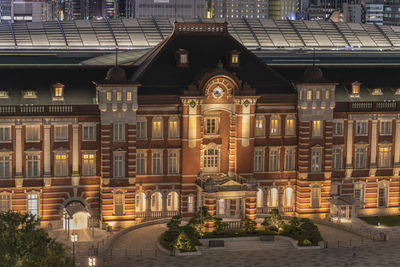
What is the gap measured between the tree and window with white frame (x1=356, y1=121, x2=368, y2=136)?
45779 mm

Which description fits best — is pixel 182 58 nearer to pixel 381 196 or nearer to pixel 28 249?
pixel 381 196

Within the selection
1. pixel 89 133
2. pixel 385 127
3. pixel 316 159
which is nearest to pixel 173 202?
pixel 89 133

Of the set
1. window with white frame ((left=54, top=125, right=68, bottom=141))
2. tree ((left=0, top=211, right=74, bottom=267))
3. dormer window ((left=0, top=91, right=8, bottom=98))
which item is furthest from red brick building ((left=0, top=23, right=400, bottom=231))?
tree ((left=0, top=211, right=74, bottom=267))

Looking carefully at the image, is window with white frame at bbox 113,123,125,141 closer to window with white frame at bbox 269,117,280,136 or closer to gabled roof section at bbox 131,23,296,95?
gabled roof section at bbox 131,23,296,95

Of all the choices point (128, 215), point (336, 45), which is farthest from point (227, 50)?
point (336, 45)

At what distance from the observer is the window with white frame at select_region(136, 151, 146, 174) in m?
111

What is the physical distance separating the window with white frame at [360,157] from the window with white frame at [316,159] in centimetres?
537

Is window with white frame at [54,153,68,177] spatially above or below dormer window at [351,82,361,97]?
below

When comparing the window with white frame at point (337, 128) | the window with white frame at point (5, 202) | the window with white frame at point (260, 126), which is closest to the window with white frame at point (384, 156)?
the window with white frame at point (337, 128)

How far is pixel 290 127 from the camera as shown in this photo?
376ft

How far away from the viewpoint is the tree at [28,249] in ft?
261

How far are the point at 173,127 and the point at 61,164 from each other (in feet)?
44.6

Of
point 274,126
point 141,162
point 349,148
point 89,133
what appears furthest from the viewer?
point 349,148

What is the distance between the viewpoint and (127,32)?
188m
